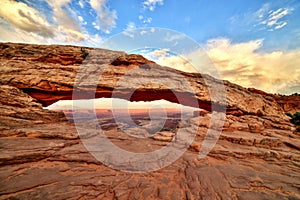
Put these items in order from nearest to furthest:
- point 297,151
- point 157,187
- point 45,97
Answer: point 157,187, point 297,151, point 45,97

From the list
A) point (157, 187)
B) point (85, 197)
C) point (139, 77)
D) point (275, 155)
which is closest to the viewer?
A: point (85, 197)

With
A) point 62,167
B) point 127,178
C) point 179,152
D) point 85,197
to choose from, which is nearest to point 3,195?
point 62,167

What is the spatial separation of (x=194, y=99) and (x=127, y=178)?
33.9ft

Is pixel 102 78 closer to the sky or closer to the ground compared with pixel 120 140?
closer to the sky

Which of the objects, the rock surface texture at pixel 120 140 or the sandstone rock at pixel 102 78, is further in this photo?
the sandstone rock at pixel 102 78

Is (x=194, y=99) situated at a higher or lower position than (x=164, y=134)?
higher

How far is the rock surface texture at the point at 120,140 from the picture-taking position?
5191 millimetres

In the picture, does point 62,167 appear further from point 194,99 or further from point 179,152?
point 194,99

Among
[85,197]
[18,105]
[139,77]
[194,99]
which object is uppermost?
[139,77]

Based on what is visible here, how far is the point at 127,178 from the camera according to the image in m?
5.85

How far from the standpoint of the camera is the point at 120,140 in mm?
9859

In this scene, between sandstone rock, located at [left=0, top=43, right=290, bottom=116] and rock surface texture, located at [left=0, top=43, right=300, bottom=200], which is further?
sandstone rock, located at [left=0, top=43, right=290, bottom=116]

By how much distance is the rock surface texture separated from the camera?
5191 mm

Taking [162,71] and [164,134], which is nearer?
[164,134]
